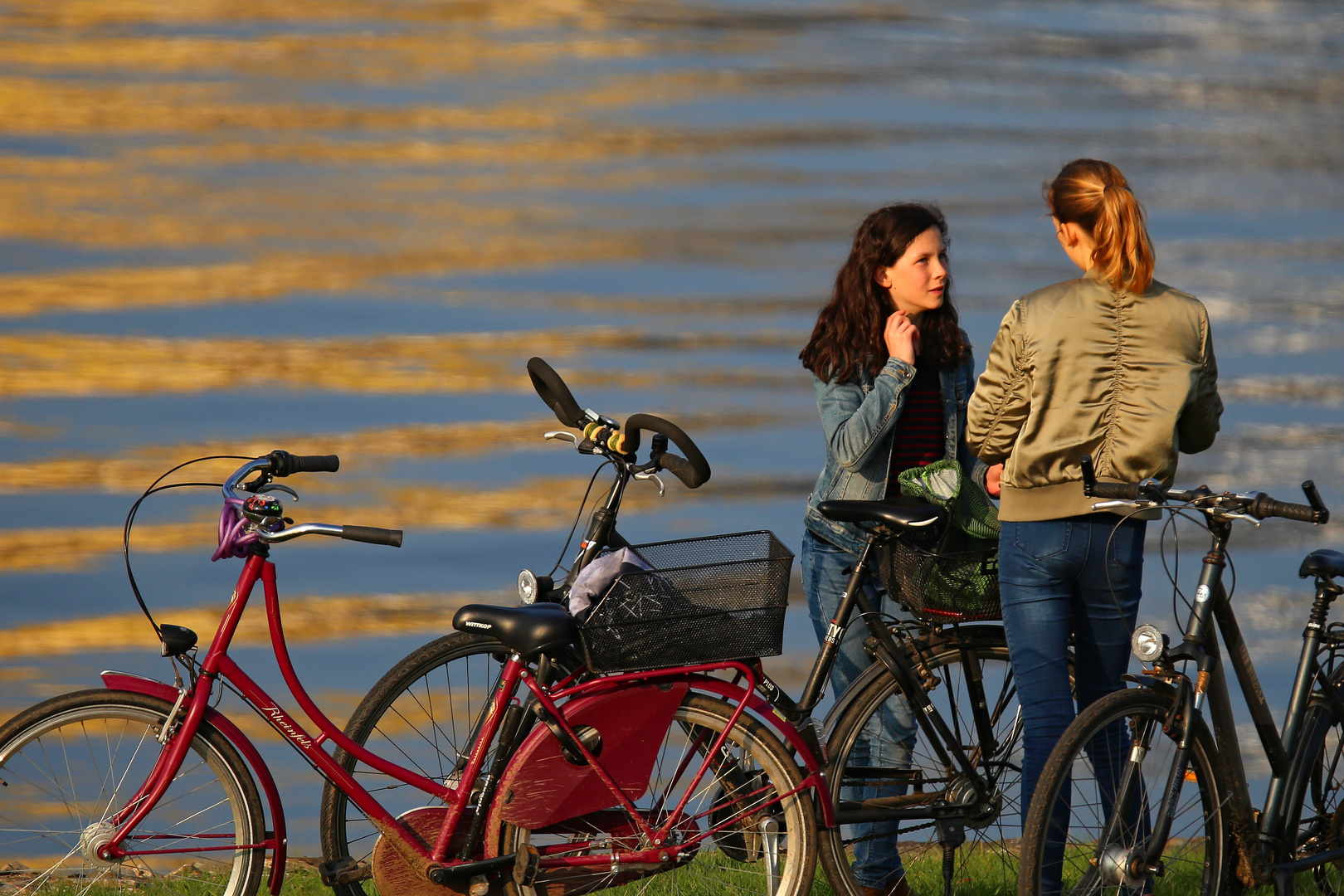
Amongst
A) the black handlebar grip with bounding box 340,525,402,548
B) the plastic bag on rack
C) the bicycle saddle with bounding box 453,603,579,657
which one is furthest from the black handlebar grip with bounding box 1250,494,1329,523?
the black handlebar grip with bounding box 340,525,402,548

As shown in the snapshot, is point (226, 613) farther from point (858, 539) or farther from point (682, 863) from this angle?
point (858, 539)

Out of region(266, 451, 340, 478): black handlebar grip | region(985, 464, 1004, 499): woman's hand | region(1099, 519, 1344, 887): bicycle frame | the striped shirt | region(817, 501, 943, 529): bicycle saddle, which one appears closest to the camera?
region(1099, 519, 1344, 887): bicycle frame

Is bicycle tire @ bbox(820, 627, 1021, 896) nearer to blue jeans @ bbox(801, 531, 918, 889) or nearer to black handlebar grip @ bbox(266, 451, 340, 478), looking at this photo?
blue jeans @ bbox(801, 531, 918, 889)

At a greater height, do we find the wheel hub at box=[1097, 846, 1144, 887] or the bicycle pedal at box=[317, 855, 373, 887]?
the bicycle pedal at box=[317, 855, 373, 887]

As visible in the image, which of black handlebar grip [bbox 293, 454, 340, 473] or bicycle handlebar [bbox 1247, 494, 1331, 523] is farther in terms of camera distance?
black handlebar grip [bbox 293, 454, 340, 473]

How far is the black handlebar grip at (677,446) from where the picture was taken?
2516mm

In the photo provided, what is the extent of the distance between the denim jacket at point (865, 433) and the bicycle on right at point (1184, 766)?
1.60 ft

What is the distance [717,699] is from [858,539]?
51cm

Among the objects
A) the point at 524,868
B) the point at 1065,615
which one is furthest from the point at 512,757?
the point at 1065,615

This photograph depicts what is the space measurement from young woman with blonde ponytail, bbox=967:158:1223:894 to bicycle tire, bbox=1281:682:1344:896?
0.59m

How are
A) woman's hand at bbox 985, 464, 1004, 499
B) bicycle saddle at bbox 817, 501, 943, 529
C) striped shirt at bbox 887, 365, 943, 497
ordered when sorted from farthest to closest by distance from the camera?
striped shirt at bbox 887, 365, 943, 497 < woman's hand at bbox 985, 464, 1004, 499 < bicycle saddle at bbox 817, 501, 943, 529

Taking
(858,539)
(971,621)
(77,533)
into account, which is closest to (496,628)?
(858,539)

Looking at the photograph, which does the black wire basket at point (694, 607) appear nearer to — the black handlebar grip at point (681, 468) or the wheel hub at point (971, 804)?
the black handlebar grip at point (681, 468)

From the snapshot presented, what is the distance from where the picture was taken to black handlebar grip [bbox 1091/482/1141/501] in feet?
7.47
